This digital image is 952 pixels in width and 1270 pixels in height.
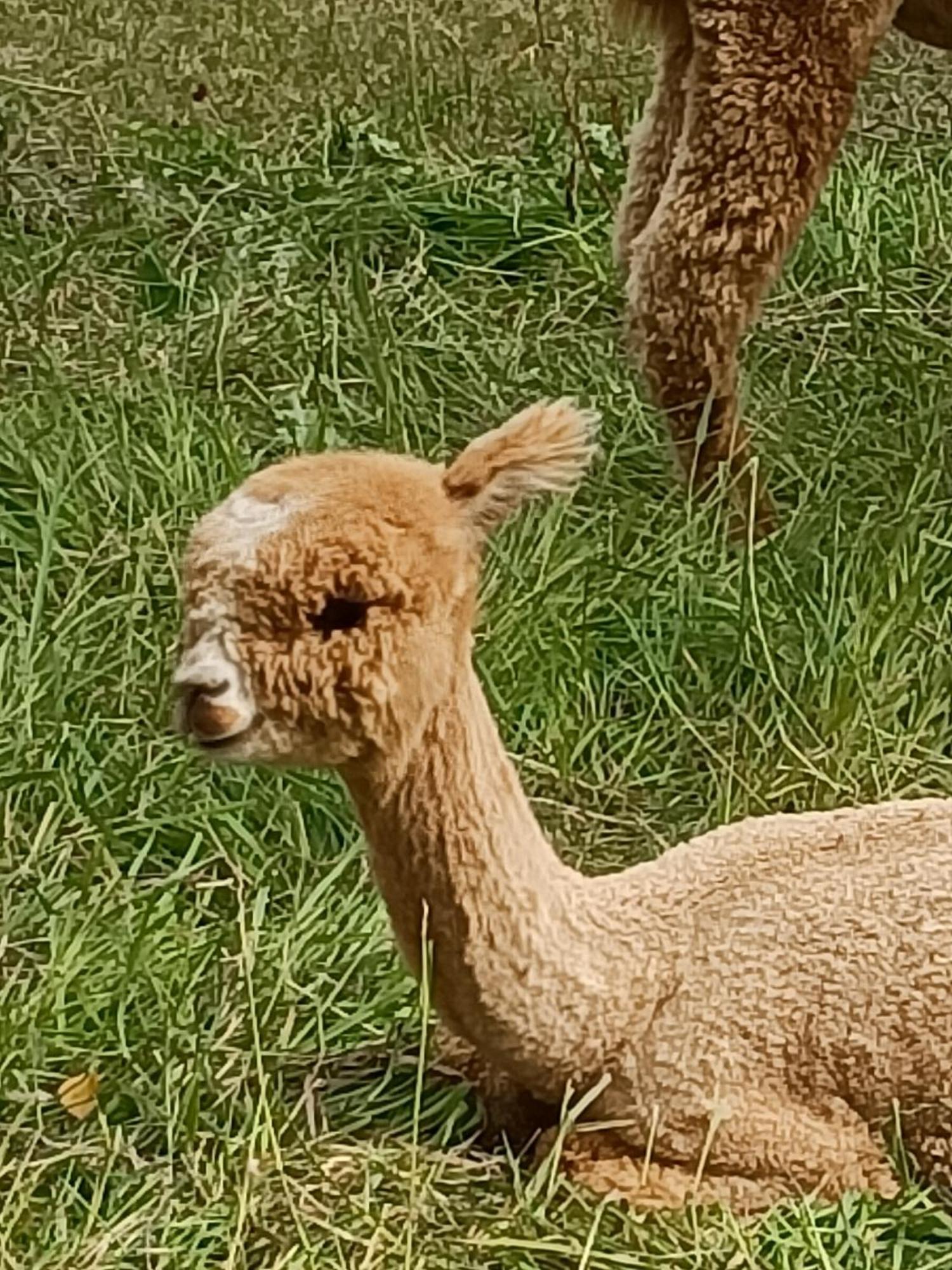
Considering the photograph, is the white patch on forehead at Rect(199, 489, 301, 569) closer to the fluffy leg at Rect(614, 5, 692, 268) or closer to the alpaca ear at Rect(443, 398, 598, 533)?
the alpaca ear at Rect(443, 398, 598, 533)

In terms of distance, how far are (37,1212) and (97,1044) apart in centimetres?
13

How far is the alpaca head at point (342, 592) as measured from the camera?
107cm

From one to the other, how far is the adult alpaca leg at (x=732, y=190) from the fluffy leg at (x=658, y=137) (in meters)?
0.08

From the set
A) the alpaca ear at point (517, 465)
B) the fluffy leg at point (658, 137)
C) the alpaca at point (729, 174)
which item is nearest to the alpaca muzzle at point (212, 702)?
the alpaca ear at point (517, 465)

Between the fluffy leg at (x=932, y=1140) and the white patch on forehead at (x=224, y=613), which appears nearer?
the white patch on forehead at (x=224, y=613)

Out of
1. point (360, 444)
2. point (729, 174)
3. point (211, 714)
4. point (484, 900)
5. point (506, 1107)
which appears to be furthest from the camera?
point (360, 444)

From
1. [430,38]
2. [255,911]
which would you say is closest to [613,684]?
[255,911]

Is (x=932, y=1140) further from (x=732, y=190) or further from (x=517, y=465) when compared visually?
(x=732, y=190)

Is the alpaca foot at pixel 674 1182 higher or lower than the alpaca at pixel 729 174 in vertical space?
lower

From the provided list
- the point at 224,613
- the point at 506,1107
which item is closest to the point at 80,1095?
the point at 506,1107

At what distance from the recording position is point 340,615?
108cm

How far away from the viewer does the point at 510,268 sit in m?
2.56

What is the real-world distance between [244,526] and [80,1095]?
1.21 feet

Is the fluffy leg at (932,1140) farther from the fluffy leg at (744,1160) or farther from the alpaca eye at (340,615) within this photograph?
the alpaca eye at (340,615)
